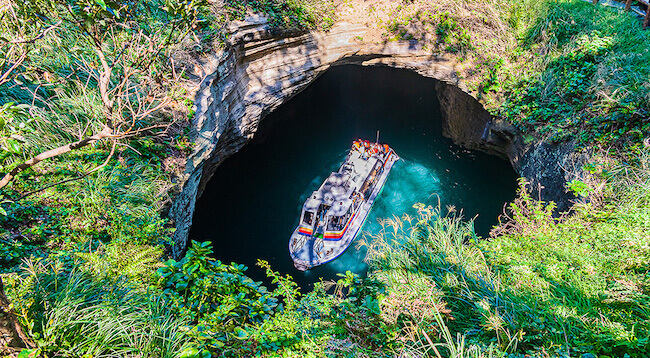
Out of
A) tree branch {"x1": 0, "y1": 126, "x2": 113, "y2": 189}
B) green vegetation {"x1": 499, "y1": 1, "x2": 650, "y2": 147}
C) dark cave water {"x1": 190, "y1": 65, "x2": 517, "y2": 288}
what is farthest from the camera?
dark cave water {"x1": 190, "y1": 65, "x2": 517, "y2": 288}

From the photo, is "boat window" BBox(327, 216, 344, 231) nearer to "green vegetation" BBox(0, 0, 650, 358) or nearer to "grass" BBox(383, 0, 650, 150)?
"green vegetation" BBox(0, 0, 650, 358)

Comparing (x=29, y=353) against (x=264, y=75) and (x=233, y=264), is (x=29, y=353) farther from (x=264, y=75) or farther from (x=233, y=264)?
(x=264, y=75)

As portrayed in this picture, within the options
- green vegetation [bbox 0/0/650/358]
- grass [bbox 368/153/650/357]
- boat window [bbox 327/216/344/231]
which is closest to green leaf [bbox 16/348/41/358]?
green vegetation [bbox 0/0/650/358]

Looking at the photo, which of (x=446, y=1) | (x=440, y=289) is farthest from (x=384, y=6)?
(x=440, y=289)

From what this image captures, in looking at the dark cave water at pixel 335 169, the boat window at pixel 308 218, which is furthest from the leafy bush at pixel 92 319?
the boat window at pixel 308 218

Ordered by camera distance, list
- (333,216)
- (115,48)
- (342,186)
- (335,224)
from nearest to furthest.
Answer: (115,48) < (333,216) < (335,224) < (342,186)

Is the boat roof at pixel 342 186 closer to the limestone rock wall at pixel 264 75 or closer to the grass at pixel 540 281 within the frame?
the limestone rock wall at pixel 264 75

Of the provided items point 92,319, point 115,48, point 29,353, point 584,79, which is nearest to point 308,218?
point 115,48

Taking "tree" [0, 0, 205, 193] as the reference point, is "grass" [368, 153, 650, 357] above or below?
below
